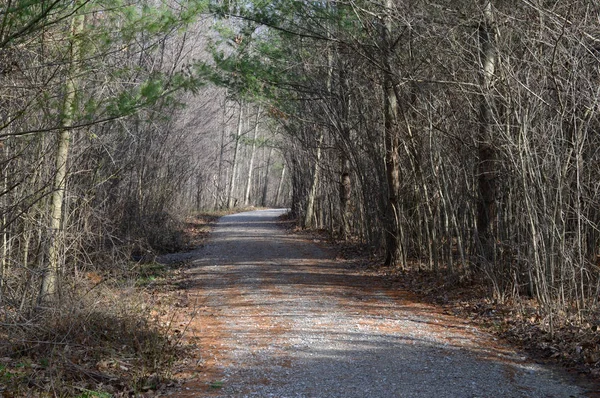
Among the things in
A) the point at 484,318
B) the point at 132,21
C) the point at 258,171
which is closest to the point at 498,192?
the point at 484,318

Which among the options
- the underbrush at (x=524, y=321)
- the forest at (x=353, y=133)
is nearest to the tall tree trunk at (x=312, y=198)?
the forest at (x=353, y=133)

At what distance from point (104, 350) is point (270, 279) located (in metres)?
7.26

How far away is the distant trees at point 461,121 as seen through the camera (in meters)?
8.10

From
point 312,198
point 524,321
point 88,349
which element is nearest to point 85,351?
point 88,349

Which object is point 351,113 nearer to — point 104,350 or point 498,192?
point 498,192

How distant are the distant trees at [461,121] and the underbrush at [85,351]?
15.2ft

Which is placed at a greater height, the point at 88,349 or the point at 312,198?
the point at 312,198

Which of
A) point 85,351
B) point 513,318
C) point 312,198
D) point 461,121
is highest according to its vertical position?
point 461,121

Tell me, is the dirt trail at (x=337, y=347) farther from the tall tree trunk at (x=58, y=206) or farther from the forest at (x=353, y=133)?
the tall tree trunk at (x=58, y=206)

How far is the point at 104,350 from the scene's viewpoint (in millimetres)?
6656

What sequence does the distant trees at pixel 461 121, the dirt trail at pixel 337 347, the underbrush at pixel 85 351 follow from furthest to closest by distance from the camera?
the distant trees at pixel 461 121, the dirt trail at pixel 337 347, the underbrush at pixel 85 351

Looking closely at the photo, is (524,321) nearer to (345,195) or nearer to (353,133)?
(353,133)

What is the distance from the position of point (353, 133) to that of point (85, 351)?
1207cm

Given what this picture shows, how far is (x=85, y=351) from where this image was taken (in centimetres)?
661
